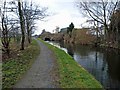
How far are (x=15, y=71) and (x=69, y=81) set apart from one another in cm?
357

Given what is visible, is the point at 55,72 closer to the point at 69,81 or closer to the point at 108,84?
the point at 69,81

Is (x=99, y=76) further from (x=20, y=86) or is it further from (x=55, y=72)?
(x=20, y=86)

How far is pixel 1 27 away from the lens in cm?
1728

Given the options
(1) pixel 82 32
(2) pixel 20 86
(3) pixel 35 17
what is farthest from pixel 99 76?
(1) pixel 82 32

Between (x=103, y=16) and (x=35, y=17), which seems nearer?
(x=35, y=17)

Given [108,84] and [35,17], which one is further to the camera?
[35,17]

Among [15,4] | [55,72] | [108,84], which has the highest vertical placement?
[15,4]

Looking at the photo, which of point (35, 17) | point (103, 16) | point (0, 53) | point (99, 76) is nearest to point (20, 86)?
point (99, 76)

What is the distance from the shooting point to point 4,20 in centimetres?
1723

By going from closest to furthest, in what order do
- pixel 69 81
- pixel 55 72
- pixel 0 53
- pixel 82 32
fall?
pixel 69 81
pixel 55 72
pixel 0 53
pixel 82 32

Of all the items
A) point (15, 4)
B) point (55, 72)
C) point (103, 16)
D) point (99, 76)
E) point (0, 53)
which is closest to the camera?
point (55, 72)

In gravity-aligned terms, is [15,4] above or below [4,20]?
above

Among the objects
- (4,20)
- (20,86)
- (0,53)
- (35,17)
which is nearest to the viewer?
(20,86)

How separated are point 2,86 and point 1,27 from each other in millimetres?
8901
